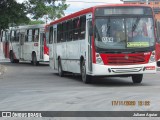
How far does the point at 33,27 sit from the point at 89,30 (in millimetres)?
19529

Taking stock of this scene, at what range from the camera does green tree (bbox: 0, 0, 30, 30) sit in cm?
3554

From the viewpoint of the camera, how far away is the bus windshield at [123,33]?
61.1ft

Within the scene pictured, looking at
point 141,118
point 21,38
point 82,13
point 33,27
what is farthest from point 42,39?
point 141,118

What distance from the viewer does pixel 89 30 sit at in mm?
19016

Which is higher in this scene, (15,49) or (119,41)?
(119,41)

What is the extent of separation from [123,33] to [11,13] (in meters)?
19.2

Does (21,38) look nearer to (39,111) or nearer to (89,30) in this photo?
(89,30)

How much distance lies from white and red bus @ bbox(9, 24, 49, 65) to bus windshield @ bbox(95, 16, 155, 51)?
17372mm

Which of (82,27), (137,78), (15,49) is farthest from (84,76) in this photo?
(15,49)

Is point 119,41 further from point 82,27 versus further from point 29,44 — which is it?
point 29,44

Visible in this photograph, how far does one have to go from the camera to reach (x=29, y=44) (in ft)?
127

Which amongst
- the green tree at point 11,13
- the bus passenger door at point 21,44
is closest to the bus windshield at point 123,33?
the green tree at point 11,13

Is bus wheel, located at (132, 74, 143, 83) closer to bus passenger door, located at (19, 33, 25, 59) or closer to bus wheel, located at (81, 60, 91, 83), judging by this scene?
bus wheel, located at (81, 60, 91, 83)

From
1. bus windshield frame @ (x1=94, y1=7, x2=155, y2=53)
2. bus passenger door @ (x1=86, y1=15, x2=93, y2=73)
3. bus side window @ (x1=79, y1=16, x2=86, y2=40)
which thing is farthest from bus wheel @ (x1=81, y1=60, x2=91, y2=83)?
bus windshield frame @ (x1=94, y1=7, x2=155, y2=53)
